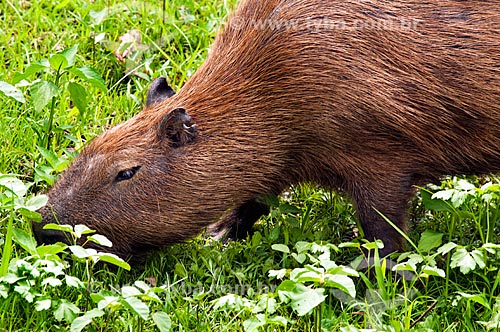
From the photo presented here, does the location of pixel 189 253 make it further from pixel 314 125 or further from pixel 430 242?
pixel 430 242

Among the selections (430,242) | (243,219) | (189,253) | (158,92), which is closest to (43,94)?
(158,92)

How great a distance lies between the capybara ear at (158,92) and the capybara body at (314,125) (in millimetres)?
128

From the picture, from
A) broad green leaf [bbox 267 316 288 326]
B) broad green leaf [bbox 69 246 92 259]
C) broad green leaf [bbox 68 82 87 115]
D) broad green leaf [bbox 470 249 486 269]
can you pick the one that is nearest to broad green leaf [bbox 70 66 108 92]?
broad green leaf [bbox 68 82 87 115]

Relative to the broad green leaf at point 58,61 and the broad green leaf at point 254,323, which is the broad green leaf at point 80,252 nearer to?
the broad green leaf at point 254,323

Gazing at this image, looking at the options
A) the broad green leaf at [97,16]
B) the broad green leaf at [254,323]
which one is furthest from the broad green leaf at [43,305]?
the broad green leaf at [97,16]

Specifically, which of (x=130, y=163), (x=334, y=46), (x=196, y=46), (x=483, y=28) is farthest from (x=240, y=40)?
(x=196, y=46)

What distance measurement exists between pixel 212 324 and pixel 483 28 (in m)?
2.03

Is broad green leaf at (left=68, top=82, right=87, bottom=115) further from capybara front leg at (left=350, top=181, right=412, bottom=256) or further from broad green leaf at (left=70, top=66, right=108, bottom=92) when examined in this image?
capybara front leg at (left=350, top=181, right=412, bottom=256)

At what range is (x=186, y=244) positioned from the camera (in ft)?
18.5

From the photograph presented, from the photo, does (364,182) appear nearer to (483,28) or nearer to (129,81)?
(483,28)

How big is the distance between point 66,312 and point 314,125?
159 cm

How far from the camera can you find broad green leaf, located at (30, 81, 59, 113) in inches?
227

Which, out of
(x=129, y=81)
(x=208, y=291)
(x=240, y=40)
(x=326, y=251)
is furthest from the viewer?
(x=129, y=81)

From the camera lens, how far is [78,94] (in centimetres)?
592
